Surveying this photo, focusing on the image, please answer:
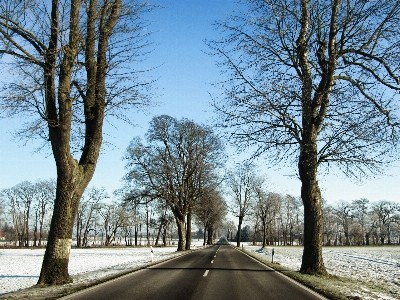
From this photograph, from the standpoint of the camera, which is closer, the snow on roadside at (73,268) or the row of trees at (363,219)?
the snow on roadside at (73,268)

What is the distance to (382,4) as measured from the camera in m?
12.4

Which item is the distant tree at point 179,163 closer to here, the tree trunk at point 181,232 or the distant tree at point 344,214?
the tree trunk at point 181,232

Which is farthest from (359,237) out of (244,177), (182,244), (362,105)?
(362,105)

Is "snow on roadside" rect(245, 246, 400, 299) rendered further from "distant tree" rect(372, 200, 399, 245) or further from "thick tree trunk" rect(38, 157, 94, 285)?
"distant tree" rect(372, 200, 399, 245)

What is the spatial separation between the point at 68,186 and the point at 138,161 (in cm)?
2490

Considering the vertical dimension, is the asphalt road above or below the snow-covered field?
above

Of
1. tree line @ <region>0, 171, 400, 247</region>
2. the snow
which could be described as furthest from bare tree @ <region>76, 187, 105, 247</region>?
the snow

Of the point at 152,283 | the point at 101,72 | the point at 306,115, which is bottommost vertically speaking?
the point at 152,283

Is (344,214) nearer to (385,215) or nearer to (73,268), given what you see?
(385,215)

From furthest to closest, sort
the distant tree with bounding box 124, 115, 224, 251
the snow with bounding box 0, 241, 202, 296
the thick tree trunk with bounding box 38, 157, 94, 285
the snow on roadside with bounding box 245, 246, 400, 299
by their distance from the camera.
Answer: the distant tree with bounding box 124, 115, 224, 251 → the snow on roadside with bounding box 245, 246, 400, 299 → the snow with bounding box 0, 241, 202, 296 → the thick tree trunk with bounding box 38, 157, 94, 285

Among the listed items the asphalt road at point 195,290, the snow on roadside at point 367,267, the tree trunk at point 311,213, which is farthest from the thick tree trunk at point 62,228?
the snow on roadside at point 367,267

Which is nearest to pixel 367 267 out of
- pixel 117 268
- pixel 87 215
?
pixel 117 268

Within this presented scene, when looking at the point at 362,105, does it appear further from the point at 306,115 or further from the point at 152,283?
the point at 152,283

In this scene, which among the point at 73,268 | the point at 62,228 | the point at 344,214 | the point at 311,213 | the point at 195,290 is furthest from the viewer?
the point at 344,214
